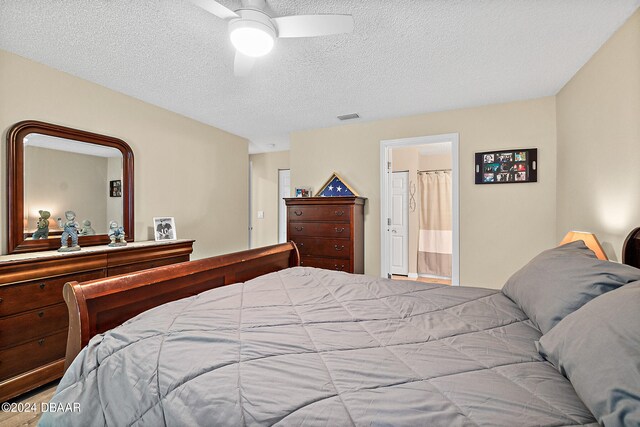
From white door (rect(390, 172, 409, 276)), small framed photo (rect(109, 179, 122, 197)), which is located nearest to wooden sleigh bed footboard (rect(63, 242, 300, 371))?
small framed photo (rect(109, 179, 122, 197))

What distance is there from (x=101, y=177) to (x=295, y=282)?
8.15 ft

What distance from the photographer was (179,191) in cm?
382

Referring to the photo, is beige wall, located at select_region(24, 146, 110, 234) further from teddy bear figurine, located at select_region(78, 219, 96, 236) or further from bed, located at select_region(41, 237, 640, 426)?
bed, located at select_region(41, 237, 640, 426)

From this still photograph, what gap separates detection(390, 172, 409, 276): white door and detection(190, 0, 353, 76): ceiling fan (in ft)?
13.3

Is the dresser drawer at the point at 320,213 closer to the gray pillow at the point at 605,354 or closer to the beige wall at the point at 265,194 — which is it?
the beige wall at the point at 265,194

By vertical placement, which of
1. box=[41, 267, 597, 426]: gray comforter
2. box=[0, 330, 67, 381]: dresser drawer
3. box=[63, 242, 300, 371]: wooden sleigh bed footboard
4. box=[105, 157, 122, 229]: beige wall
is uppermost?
box=[105, 157, 122, 229]: beige wall

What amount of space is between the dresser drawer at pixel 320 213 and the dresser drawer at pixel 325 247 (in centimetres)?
28

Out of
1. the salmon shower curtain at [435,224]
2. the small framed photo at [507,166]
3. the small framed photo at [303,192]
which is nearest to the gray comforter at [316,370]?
the small framed photo at [507,166]

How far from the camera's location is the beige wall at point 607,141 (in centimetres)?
190

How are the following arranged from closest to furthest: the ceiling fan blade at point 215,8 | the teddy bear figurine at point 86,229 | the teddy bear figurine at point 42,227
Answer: the ceiling fan blade at point 215,8 → the teddy bear figurine at point 42,227 → the teddy bear figurine at point 86,229

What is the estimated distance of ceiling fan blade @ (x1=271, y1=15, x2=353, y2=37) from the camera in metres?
1.58

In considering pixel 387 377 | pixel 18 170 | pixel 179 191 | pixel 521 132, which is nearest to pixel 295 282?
pixel 387 377

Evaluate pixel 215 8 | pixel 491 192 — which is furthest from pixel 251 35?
pixel 491 192

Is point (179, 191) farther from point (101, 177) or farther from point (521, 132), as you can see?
point (521, 132)
